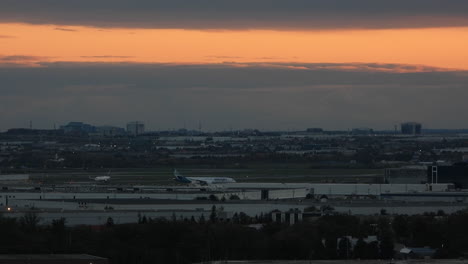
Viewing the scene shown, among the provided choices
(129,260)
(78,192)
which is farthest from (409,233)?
(78,192)

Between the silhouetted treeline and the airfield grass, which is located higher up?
the airfield grass

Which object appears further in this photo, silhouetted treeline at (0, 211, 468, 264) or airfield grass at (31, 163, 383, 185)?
airfield grass at (31, 163, 383, 185)

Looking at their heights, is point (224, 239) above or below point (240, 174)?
below

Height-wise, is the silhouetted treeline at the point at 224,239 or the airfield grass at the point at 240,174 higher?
the airfield grass at the point at 240,174

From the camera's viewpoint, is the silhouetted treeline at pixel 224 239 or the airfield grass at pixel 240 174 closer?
the silhouetted treeline at pixel 224 239
